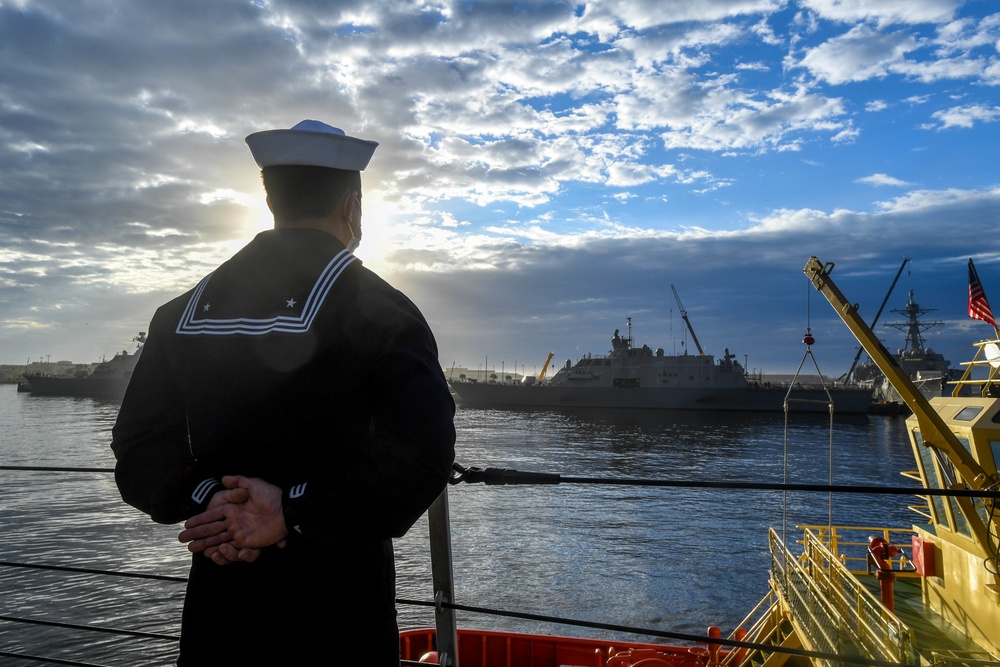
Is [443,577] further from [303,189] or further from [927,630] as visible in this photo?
[927,630]

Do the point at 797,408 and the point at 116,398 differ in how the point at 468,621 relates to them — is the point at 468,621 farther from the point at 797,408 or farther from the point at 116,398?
the point at 116,398

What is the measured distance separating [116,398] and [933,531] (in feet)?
309

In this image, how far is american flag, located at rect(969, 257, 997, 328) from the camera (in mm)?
9948

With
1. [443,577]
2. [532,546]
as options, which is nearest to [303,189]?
[443,577]

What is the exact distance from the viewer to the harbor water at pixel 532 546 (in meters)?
14.1

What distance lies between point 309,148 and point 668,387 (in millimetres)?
69281

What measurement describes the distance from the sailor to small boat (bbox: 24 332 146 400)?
301 feet

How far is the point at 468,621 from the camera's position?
15.1 m

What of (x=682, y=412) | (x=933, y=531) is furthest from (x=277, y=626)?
(x=682, y=412)

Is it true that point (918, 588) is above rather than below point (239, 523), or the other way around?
below

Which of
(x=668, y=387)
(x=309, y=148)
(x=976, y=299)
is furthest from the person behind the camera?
(x=668, y=387)

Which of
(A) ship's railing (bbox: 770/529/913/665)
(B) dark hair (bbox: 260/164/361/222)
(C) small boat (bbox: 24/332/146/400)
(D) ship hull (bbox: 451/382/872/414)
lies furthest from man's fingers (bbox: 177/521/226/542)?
(C) small boat (bbox: 24/332/146/400)

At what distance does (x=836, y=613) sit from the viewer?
276 inches

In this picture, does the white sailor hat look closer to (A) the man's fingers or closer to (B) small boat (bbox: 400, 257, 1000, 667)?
(A) the man's fingers
